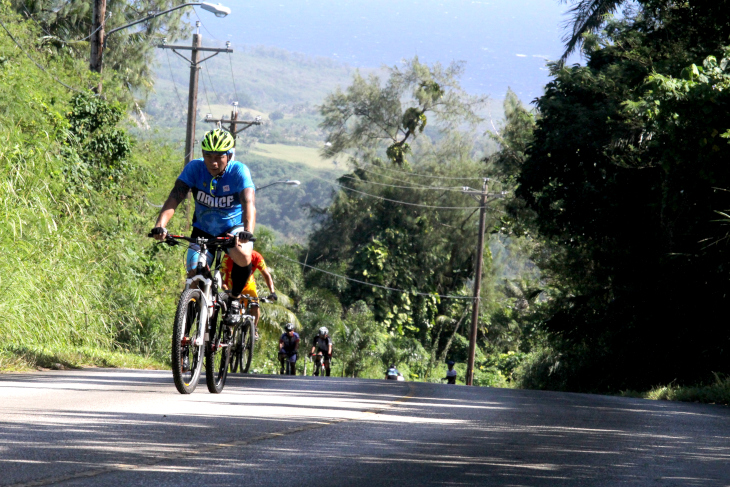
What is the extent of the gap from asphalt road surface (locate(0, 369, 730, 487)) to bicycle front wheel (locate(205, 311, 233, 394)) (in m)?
0.13

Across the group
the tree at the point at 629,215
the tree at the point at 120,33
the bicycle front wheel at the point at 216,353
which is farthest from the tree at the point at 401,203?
the bicycle front wheel at the point at 216,353

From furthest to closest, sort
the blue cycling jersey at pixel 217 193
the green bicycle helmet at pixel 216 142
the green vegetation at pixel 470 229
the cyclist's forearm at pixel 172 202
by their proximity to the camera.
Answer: the green vegetation at pixel 470 229, the blue cycling jersey at pixel 217 193, the cyclist's forearm at pixel 172 202, the green bicycle helmet at pixel 216 142

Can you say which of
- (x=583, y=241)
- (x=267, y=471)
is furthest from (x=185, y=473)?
(x=583, y=241)

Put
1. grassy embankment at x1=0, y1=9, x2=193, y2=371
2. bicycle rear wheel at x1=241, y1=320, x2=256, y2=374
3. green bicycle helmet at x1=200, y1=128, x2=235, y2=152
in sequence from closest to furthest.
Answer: green bicycle helmet at x1=200, y1=128, x2=235, y2=152
bicycle rear wheel at x1=241, y1=320, x2=256, y2=374
grassy embankment at x1=0, y1=9, x2=193, y2=371

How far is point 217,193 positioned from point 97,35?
56.7 feet

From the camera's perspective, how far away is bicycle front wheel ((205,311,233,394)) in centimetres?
859

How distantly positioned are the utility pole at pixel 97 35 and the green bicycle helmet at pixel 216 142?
56.0 ft

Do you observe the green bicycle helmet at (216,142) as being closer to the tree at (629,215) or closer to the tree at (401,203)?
the tree at (629,215)

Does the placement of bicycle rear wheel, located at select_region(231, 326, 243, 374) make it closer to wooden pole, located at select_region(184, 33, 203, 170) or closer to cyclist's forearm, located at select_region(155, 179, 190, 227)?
cyclist's forearm, located at select_region(155, 179, 190, 227)

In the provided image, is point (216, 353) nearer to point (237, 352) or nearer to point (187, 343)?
point (187, 343)

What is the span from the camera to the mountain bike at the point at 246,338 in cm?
1187

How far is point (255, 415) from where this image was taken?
733 cm

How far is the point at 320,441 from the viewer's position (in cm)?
612

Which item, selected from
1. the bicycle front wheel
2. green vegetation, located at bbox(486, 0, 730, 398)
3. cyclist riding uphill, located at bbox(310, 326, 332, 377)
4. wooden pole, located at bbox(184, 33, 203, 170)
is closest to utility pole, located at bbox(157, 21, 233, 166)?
wooden pole, located at bbox(184, 33, 203, 170)
